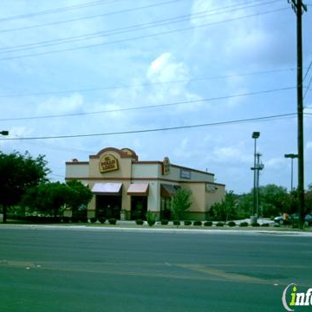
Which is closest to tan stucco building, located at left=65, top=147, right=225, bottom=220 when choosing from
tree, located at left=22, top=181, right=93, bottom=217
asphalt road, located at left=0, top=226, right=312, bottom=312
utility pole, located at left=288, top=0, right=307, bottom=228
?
tree, located at left=22, top=181, right=93, bottom=217

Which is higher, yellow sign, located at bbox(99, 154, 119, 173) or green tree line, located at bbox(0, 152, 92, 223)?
yellow sign, located at bbox(99, 154, 119, 173)

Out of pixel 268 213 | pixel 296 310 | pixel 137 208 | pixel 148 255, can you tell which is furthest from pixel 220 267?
pixel 268 213

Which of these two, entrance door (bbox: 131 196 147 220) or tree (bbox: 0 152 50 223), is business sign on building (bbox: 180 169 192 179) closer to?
entrance door (bbox: 131 196 147 220)

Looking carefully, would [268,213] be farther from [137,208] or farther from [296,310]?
[296,310]

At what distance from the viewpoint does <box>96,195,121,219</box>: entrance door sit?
60562 millimetres

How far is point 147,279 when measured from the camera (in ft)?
37.8

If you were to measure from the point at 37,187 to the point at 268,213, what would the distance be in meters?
45.6

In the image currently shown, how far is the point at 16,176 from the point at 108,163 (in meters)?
14.6

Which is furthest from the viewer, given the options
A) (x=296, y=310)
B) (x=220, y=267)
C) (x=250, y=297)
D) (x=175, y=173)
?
(x=175, y=173)

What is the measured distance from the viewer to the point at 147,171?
59.4 m

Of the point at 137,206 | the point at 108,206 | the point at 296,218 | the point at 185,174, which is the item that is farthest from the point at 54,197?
the point at 185,174

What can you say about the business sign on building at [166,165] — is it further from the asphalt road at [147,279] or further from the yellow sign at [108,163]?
the asphalt road at [147,279]

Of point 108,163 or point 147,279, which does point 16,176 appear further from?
point 147,279

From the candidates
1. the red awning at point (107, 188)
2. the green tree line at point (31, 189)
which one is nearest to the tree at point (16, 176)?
the green tree line at point (31, 189)
